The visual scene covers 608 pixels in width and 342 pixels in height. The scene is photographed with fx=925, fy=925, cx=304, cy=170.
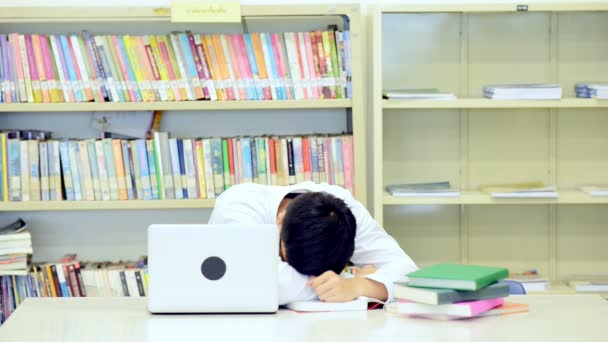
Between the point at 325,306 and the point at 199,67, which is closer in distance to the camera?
the point at 325,306

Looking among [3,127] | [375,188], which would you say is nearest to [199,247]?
[375,188]

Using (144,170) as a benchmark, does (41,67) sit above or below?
above

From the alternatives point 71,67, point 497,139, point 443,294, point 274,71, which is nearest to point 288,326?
point 443,294

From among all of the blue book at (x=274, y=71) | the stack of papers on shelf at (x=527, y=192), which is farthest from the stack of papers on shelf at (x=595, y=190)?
the blue book at (x=274, y=71)

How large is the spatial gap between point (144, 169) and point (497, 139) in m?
1.38

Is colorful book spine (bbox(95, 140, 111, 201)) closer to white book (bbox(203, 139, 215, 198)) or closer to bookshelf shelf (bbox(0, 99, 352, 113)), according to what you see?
bookshelf shelf (bbox(0, 99, 352, 113))

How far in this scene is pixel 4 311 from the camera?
344 centimetres

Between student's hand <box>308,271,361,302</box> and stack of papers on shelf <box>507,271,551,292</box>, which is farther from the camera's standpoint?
stack of papers on shelf <box>507,271,551,292</box>

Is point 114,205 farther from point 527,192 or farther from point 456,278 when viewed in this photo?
point 456,278

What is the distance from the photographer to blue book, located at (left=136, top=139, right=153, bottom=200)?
338cm

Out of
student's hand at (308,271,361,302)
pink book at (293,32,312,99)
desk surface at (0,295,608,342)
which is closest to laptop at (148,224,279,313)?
desk surface at (0,295,608,342)

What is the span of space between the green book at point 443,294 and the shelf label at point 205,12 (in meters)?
1.42

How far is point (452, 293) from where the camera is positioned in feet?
6.72

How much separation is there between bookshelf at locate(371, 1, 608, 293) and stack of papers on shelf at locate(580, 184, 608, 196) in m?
0.09
